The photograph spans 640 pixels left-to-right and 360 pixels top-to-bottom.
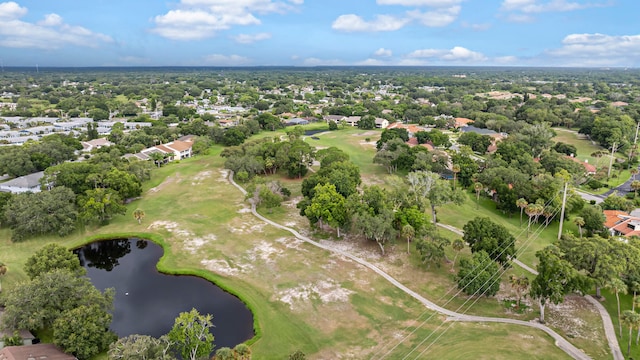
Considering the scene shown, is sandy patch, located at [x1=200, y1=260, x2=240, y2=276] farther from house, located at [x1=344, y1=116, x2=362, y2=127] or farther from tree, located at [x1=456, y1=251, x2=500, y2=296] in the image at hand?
house, located at [x1=344, y1=116, x2=362, y2=127]

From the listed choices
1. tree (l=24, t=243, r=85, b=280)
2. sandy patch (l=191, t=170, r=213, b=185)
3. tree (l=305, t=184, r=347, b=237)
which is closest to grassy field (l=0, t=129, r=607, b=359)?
tree (l=305, t=184, r=347, b=237)

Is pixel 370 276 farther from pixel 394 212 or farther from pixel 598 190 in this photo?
pixel 598 190

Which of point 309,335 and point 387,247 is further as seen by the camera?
point 387,247

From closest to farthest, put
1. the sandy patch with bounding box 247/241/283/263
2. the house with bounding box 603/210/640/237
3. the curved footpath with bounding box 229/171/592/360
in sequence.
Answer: the curved footpath with bounding box 229/171/592/360 → the sandy patch with bounding box 247/241/283/263 → the house with bounding box 603/210/640/237

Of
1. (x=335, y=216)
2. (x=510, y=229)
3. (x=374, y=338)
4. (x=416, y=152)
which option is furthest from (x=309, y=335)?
(x=416, y=152)

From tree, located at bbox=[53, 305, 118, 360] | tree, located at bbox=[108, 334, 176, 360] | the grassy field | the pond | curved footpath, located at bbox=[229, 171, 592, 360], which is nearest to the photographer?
tree, located at bbox=[108, 334, 176, 360]

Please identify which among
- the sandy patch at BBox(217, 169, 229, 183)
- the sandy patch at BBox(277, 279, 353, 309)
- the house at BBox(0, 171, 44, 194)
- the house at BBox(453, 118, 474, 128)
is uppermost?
the house at BBox(453, 118, 474, 128)
